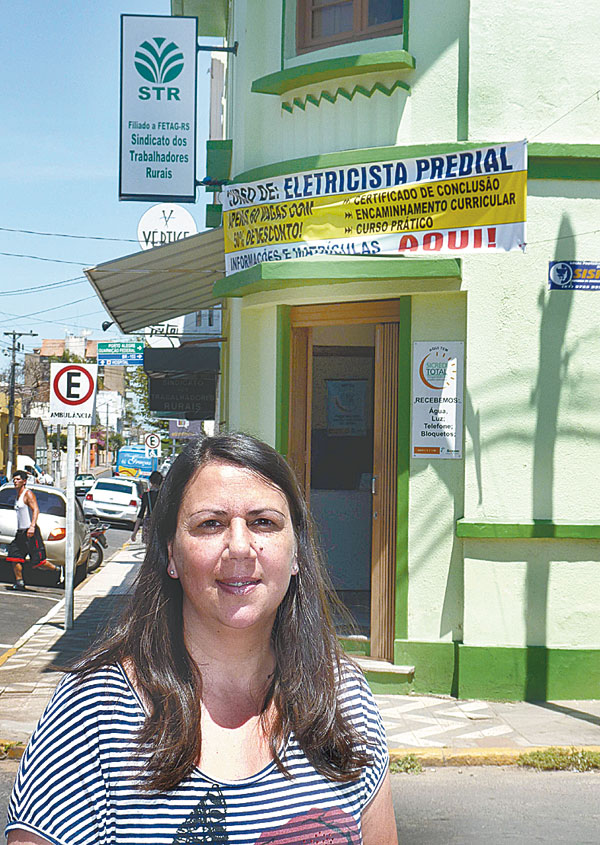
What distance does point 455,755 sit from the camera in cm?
693

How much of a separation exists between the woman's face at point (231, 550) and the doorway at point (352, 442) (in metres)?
6.83

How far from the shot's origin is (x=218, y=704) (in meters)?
2.06

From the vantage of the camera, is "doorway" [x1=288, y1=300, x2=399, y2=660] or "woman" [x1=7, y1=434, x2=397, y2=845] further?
"doorway" [x1=288, y1=300, x2=399, y2=660]

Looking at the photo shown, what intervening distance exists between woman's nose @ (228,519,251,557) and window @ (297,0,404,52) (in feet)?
25.4

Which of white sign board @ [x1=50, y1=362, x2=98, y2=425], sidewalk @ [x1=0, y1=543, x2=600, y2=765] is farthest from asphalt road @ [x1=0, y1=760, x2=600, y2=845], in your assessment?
white sign board @ [x1=50, y1=362, x2=98, y2=425]

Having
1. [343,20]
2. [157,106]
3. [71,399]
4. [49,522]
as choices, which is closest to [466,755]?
[343,20]

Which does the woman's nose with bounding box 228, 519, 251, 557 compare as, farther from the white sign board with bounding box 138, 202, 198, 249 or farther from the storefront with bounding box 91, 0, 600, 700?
the white sign board with bounding box 138, 202, 198, 249

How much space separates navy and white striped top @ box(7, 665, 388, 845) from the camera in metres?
1.85

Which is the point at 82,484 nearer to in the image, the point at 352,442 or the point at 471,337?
the point at 352,442

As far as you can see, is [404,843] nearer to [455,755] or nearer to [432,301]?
[455,755]

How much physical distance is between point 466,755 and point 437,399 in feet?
9.73

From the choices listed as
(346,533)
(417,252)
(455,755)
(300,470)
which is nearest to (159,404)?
(346,533)

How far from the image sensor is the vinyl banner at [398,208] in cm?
810

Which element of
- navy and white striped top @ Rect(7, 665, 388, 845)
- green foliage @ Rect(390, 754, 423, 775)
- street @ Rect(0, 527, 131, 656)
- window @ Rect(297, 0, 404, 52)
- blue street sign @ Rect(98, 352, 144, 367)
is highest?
window @ Rect(297, 0, 404, 52)
